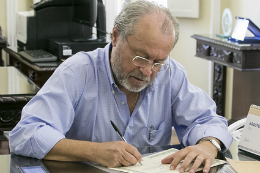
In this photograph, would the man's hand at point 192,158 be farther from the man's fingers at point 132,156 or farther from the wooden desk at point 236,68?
the wooden desk at point 236,68

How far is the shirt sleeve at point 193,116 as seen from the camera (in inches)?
79.4

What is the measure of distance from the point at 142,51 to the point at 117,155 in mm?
430

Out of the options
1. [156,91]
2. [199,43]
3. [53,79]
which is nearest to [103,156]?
[53,79]

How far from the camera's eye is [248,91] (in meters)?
4.80

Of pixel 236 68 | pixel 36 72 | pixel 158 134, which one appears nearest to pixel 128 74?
pixel 158 134

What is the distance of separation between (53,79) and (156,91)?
46 centimetres

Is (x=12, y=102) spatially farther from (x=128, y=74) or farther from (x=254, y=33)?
(x=254, y=33)

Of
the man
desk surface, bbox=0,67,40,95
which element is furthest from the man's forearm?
desk surface, bbox=0,67,40,95

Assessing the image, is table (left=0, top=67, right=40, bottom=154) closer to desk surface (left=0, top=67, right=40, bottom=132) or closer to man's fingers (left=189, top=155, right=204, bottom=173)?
desk surface (left=0, top=67, right=40, bottom=132)

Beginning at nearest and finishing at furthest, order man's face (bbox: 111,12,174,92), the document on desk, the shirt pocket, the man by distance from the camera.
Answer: the document on desk
the man
man's face (bbox: 111,12,174,92)
the shirt pocket

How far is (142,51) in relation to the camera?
193 cm

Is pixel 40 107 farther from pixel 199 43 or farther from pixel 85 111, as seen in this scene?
pixel 199 43

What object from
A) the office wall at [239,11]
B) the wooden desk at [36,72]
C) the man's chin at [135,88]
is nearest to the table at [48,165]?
the man's chin at [135,88]

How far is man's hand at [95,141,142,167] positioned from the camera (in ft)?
5.57
